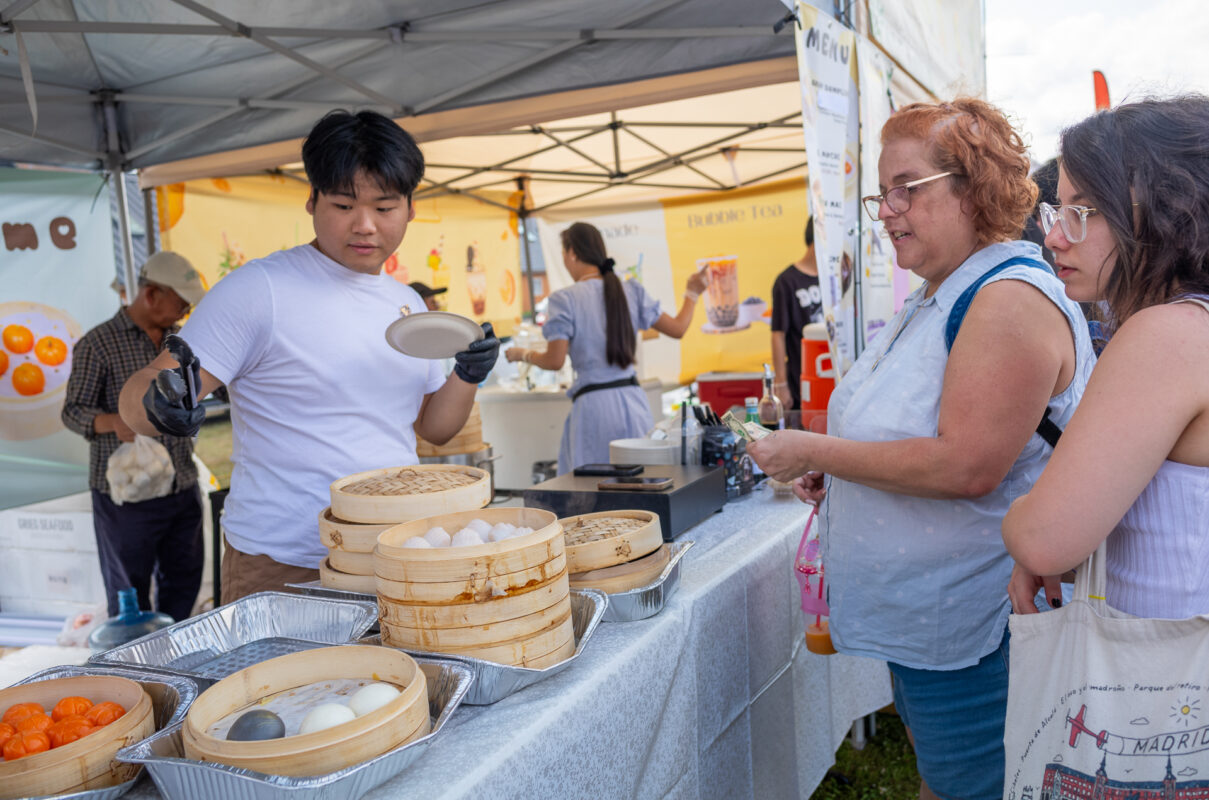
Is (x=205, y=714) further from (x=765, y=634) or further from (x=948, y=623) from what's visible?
(x=765, y=634)

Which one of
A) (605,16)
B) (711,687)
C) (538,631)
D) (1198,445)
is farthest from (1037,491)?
(605,16)

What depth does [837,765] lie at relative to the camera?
3.17 metres

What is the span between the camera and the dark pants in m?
3.88

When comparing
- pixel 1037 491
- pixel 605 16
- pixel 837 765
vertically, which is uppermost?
pixel 605 16

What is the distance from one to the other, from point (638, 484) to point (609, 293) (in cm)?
242

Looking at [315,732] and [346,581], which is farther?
[346,581]

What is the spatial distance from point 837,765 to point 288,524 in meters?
2.25

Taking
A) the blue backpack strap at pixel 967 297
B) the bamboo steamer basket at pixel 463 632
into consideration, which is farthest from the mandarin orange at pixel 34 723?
the blue backpack strap at pixel 967 297

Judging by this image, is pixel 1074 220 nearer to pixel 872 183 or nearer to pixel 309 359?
pixel 309 359

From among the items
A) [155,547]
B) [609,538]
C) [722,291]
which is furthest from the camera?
[722,291]

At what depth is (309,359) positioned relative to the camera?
6.41ft

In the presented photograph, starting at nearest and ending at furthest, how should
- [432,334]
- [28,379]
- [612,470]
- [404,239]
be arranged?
1. [432,334]
2. [612,470]
3. [28,379]
4. [404,239]

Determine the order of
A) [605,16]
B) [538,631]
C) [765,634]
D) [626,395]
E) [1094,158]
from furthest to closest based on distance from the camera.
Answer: [626,395] → [605,16] → [765,634] → [538,631] → [1094,158]

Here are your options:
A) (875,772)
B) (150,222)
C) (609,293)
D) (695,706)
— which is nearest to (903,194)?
(695,706)
